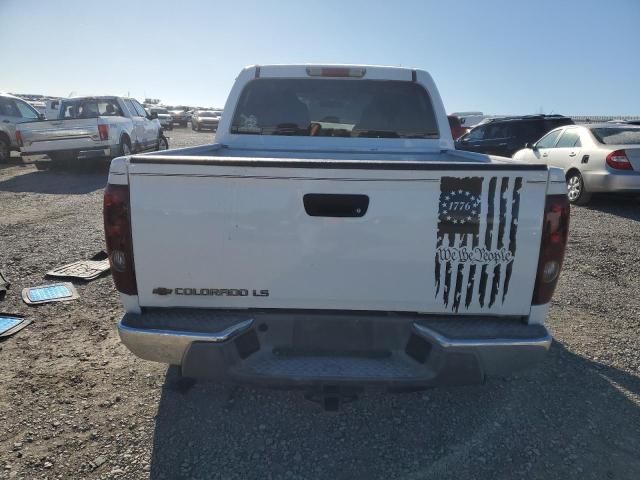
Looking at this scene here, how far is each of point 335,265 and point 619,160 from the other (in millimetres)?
8052

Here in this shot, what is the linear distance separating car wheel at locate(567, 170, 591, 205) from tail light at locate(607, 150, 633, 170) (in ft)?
2.39

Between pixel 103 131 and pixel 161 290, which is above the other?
pixel 103 131

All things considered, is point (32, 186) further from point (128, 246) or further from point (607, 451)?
point (607, 451)

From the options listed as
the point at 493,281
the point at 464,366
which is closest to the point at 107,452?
the point at 464,366

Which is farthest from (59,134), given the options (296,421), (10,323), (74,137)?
(296,421)

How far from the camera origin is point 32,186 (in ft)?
35.6

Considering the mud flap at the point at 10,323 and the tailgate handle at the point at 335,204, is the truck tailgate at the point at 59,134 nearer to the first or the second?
the mud flap at the point at 10,323

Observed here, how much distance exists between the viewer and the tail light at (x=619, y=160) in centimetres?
790

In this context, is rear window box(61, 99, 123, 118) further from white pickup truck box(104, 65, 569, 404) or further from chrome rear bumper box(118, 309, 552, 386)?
chrome rear bumper box(118, 309, 552, 386)

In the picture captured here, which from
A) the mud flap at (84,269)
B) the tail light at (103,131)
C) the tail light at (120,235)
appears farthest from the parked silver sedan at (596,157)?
the tail light at (103,131)

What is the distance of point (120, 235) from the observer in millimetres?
2182

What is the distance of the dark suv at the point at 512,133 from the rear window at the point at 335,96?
9720mm

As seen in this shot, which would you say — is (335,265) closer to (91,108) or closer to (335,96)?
(335,96)

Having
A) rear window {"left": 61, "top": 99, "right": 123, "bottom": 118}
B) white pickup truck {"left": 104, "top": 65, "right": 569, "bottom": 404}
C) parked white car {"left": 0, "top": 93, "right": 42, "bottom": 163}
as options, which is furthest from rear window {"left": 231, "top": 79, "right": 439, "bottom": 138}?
parked white car {"left": 0, "top": 93, "right": 42, "bottom": 163}
